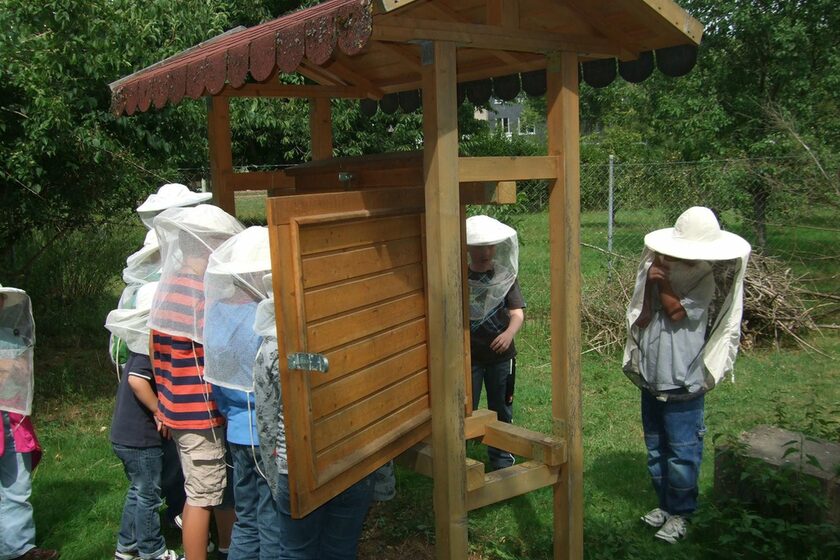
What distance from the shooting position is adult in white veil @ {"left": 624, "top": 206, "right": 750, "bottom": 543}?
3.86 metres

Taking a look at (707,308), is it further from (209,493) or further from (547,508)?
(209,493)

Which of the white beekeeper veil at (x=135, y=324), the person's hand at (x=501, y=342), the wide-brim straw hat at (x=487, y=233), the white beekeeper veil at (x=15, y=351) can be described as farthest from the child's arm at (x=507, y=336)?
the white beekeeper veil at (x=15, y=351)

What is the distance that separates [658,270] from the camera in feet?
13.0

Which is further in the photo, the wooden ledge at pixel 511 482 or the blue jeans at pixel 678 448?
the blue jeans at pixel 678 448

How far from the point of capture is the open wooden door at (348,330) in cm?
230

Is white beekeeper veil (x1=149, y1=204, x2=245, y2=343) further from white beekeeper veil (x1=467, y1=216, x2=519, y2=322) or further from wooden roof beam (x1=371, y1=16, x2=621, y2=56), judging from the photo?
white beekeeper veil (x1=467, y1=216, x2=519, y2=322)

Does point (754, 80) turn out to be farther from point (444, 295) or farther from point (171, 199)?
point (444, 295)

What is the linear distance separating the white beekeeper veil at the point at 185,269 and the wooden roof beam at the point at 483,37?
115cm

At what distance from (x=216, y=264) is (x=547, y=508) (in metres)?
2.71

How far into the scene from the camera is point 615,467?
4.93 m

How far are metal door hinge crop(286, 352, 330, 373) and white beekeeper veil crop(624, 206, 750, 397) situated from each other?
2237 millimetres

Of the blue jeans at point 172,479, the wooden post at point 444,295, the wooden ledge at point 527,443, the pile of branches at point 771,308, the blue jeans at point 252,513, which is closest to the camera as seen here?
the wooden post at point 444,295

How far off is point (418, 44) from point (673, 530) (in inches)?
116

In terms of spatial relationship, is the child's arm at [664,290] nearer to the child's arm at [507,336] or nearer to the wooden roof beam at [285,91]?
the child's arm at [507,336]
